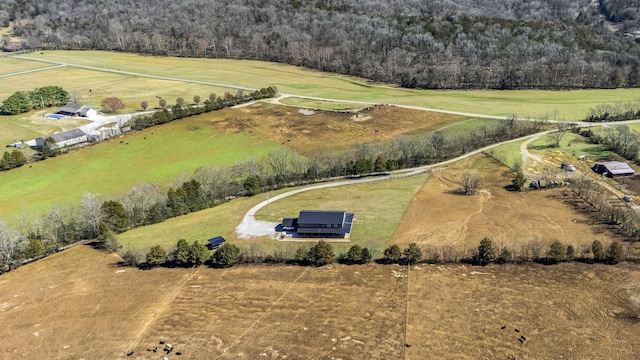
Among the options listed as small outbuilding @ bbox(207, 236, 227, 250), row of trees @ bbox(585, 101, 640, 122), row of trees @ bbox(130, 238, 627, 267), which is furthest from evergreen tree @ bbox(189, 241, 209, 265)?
row of trees @ bbox(585, 101, 640, 122)

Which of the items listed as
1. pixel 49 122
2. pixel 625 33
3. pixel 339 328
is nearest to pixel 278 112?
pixel 49 122

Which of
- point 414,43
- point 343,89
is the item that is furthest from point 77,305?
point 414,43

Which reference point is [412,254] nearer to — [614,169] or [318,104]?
[614,169]

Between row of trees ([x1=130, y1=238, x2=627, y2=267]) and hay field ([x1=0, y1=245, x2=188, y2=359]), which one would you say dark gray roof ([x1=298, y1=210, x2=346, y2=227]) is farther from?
hay field ([x1=0, y1=245, x2=188, y2=359])

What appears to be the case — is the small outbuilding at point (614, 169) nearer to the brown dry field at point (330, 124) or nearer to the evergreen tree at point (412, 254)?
the brown dry field at point (330, 124)

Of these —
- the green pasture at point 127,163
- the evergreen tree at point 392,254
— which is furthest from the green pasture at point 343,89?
the evergreen tree at point 392,254
